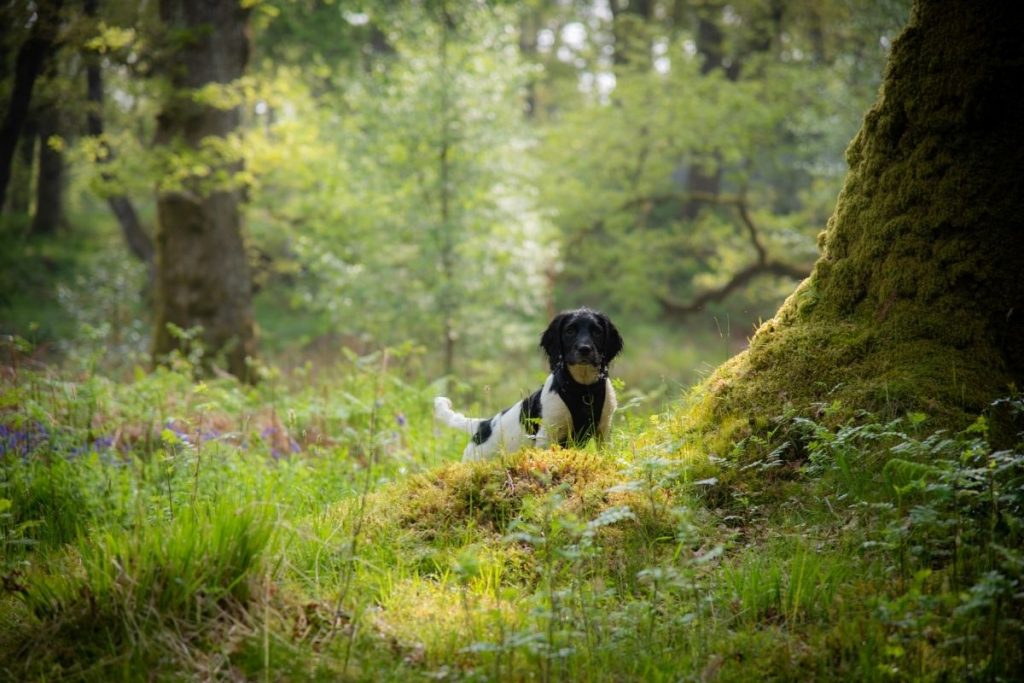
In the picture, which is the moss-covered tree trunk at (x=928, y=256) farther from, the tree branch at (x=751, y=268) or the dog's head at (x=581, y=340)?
the tree branch at (x=751, y=268)

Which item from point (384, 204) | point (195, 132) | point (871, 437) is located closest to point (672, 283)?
point (384, 204)

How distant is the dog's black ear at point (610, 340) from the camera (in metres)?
5.05

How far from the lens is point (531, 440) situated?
180 inches

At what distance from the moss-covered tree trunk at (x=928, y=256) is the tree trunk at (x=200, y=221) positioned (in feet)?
26.9

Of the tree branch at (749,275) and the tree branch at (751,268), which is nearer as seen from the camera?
the tree branch at (749,275)

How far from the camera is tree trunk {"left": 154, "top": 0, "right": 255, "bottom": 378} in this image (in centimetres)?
1017

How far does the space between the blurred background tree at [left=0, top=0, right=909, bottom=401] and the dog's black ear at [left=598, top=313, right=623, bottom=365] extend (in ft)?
2.29

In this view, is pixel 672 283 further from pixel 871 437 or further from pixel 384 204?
pixel 871 437

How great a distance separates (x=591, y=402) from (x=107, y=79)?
17751mm

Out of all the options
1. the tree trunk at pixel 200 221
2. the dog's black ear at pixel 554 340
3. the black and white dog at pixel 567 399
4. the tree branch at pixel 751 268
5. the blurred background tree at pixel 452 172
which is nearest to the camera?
the black and white dog at pixel 567 399

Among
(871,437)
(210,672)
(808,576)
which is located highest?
(871,437)

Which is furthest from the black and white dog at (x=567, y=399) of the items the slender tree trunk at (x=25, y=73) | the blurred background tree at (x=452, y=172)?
the slender tree trunk at (x=25, y=73)

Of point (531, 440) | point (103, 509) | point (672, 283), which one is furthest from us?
point (672, 283)

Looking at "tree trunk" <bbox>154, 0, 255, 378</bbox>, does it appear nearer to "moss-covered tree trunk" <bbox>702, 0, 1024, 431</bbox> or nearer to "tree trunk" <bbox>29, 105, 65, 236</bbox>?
"moss-covered tree trunk" <bbox>702, 0, 1024, 431</bbox>
